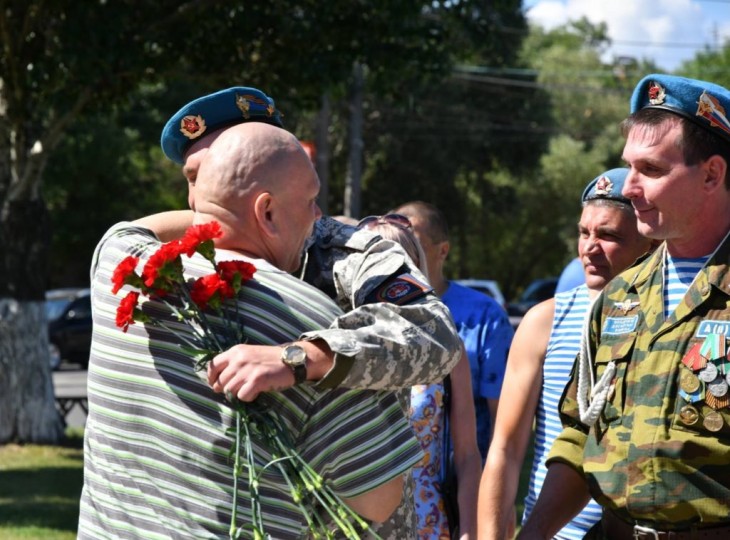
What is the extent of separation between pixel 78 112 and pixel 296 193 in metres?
9.78

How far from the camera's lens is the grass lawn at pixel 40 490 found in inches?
331

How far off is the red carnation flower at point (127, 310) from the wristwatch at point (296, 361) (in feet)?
1.06

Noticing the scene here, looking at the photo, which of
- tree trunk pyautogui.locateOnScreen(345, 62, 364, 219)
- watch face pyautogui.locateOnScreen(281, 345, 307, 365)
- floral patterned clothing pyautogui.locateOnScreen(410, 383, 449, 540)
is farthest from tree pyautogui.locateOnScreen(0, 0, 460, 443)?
tree trunk pyautogui.locateOnScreen(345, 62, 364, 219)

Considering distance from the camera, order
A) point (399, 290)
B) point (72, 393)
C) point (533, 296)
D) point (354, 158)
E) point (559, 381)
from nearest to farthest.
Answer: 1. point (399, 290)
2. point (559, 381)
3. point (72, 393)
4. point (354, 158)
5. point (533, 296)

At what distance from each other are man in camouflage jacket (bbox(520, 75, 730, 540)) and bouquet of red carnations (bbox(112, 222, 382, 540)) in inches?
30.9

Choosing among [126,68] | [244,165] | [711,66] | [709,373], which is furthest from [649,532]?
[711,66]

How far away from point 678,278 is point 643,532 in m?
0.61

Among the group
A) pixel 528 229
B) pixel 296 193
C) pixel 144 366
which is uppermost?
pixel 296 193

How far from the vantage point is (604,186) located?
407 centimetres

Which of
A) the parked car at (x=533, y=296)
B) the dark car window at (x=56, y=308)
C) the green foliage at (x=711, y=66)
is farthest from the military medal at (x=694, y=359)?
the green foliage at (x=711, y=66)

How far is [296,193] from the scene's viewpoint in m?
2.43

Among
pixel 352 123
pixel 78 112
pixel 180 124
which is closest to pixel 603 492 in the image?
pixel 180 124

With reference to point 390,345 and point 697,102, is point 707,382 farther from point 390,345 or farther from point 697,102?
point 390,345

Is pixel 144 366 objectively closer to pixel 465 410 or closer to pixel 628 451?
pixel 628 451
